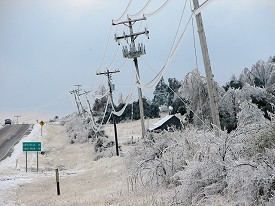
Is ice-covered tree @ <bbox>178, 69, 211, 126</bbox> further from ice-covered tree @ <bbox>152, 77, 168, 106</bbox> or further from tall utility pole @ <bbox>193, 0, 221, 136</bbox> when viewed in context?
ice-covered tree @ <bbox>152, 77, 168, 106</bbox>

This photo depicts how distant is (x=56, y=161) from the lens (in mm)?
45781

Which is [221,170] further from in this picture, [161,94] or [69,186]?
[161,94]

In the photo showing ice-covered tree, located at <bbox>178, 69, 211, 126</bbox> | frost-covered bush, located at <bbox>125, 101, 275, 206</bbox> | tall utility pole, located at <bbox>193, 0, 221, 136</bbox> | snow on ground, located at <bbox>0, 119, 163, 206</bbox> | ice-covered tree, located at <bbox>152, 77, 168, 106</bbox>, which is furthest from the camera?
ice-covered tree, located at <bbox>152, 77, 168, 106</bbox>

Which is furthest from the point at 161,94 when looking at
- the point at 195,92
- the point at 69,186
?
the point at 69,186

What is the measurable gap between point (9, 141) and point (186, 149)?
53.3 meters

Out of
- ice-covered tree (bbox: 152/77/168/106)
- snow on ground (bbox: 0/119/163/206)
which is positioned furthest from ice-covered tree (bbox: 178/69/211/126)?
ice-covered tree (bbox: 152/77/168/106)

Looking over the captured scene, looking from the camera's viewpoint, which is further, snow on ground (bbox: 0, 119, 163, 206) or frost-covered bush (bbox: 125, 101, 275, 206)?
snow on ground (bbox: 0, 119, 163, 206)

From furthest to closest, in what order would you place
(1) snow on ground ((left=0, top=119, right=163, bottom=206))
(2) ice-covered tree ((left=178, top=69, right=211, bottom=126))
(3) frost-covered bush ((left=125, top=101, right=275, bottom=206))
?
(2) ice-covered tree ((left=178, top=69, right=211, bottom=126))
(1) snow on ground ((left=0, top=119, right=163, bottom=206))
(3) frost-covered bush ((left=125, top=101, right=275, bottom=206))

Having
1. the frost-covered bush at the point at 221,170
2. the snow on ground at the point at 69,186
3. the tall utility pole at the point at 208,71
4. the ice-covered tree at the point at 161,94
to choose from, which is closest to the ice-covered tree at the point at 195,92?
the snow on ground at the point at 69,186

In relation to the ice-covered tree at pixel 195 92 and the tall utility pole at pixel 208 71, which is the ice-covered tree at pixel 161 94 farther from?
the tall utility pole at pixel 208 71

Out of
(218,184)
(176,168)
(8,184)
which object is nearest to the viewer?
(218,184)

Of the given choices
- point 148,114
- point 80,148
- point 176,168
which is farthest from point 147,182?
point 148,114

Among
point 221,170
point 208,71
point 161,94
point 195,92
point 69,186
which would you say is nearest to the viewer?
point 221,170

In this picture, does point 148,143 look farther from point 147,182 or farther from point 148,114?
point 148,114
